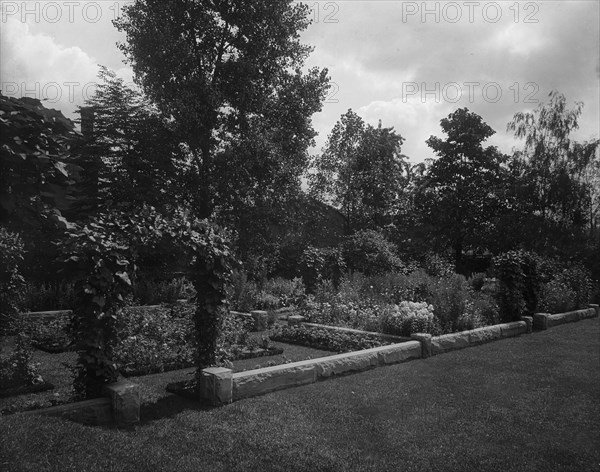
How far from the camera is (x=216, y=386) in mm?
5883

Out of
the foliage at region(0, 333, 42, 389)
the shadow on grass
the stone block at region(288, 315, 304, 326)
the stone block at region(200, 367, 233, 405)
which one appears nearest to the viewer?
the shadow on grass

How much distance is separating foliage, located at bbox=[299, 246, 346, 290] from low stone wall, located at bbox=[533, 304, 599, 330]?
5961mm

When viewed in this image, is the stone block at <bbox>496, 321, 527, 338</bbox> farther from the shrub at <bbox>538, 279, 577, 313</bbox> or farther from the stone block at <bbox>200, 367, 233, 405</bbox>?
the stone block at <bbox>200, 367, 233, 405</bbox>

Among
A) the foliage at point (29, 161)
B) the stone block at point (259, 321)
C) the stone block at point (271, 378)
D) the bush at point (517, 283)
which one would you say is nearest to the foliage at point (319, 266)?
the stone block at point (259, 321)

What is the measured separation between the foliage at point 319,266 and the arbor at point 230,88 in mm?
3612

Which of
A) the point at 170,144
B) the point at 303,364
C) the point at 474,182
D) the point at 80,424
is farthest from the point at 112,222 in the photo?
the point at 474,182

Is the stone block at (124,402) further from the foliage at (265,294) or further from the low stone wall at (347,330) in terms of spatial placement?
the foliage at (265,294)

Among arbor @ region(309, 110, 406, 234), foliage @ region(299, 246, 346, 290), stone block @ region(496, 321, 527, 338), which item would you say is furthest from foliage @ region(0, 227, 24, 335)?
arbor @ region(309, 110, 406, 234)

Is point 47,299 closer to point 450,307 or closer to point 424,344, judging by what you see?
point 424,344

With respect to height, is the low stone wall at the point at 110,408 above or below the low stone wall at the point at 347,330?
below

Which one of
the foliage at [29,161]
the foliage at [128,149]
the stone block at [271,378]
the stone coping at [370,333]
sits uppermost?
the foliage at [128,149]

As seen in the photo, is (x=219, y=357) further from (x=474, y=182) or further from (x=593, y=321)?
(x=474, y=182)

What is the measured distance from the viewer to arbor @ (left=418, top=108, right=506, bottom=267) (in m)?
31.5

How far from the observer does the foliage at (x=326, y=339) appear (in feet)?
31.1
